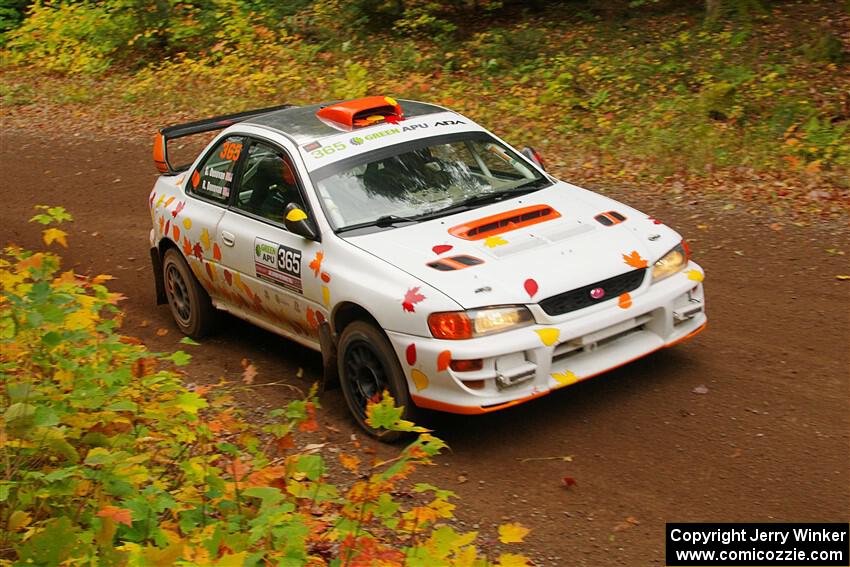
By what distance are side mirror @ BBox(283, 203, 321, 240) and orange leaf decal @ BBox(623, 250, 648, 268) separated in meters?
2.00

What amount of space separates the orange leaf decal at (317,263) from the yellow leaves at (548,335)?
5.25ft

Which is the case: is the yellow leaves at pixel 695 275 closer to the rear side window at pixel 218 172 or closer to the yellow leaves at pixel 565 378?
the yellow leaves at pixel 565 378

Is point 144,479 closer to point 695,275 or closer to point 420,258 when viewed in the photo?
point 420,258

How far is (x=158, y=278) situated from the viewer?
9.05 m

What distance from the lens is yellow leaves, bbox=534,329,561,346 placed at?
6.00m

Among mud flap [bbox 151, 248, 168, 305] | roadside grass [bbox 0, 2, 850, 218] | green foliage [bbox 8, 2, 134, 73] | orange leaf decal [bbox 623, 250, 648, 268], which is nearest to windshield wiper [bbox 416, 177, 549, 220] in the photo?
orange leaf decal [bbox 623, 250, 648, 268]

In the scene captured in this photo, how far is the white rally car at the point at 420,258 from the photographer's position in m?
6.02

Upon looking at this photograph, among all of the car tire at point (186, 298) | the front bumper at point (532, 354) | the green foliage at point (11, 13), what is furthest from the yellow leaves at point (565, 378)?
the green foliage at point (11, 13)

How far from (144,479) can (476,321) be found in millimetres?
2198

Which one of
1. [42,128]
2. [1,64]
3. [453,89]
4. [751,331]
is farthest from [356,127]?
[1,64]

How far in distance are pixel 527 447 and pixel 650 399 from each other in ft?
3.10

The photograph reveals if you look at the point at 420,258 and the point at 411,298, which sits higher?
the point at 420,258

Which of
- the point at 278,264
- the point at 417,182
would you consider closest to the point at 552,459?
the point at 417,182

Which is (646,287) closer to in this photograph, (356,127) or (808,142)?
(356,127)
